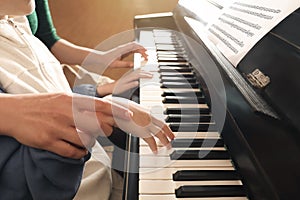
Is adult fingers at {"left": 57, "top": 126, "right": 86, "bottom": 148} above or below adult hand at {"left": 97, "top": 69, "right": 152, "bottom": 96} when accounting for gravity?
above

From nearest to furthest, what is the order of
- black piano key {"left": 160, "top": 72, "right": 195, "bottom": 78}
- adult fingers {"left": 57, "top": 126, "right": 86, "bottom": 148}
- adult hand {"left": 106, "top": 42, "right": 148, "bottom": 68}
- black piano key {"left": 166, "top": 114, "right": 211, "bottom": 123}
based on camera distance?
adult fingers {"left": 57, "top": 126, "right": 86, "bottom": 148} → black piano key {"left": 166, "top": 114, "right": 211, "bottom": 123} → black piano key {"left": 160, "top": 72, "right": 195, "bottom": 78} → adult hand {"left": 106, "top": 42, "right": 148, "bottom": 68}

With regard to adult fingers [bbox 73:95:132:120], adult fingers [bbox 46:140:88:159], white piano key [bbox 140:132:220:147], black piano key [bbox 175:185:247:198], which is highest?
adult fingers [bbox 73:95:132:120]

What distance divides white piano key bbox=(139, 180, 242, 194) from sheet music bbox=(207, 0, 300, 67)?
0.93 ft

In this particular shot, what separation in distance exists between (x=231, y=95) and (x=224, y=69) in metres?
0.09

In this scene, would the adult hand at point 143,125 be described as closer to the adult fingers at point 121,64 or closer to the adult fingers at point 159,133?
the adult fingers at point 159,133

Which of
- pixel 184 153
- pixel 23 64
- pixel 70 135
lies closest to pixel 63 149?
pixel 70 135

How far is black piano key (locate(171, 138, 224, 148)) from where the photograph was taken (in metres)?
0.67

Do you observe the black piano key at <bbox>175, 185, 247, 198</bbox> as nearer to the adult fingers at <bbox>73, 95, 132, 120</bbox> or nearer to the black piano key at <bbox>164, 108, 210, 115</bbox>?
the adult fingers at <bbox>73, 95, 132, 120</bbox>

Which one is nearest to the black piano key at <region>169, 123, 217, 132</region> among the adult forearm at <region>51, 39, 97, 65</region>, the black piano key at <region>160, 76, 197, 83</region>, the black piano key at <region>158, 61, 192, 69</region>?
the black piano key at <region>160, 76, 197, 83</region>

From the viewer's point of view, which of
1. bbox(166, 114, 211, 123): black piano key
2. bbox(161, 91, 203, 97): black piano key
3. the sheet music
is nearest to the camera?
the sheet music

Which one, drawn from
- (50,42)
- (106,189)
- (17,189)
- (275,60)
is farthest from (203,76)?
(50,42)

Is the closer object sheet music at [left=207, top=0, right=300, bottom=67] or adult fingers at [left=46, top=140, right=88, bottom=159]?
adult fingers at [left=46, top=140, right=88, bottom=159]

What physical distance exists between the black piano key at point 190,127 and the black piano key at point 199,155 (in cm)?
8

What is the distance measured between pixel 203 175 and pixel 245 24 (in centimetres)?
39
